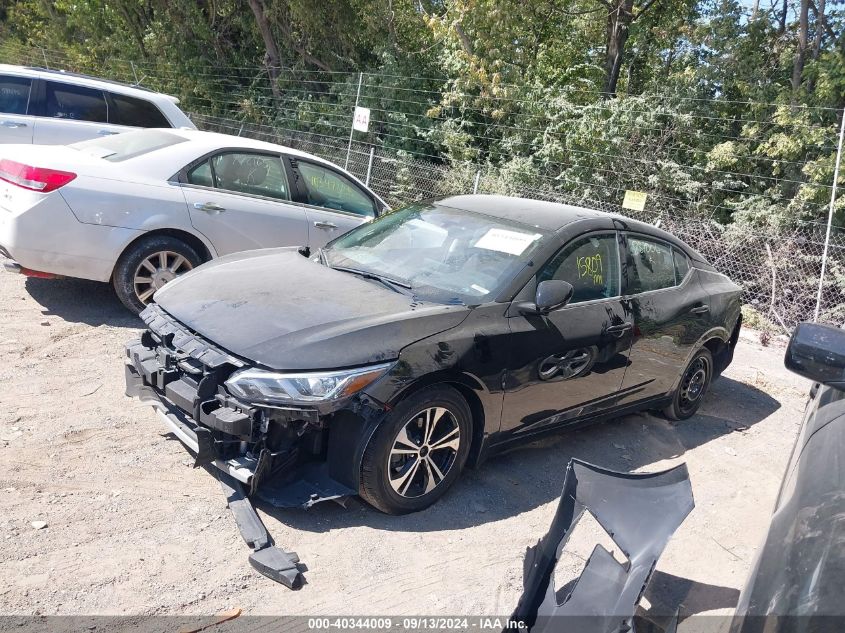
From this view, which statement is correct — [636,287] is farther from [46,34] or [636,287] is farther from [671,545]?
[46,34]

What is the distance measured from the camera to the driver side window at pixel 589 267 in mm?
4648

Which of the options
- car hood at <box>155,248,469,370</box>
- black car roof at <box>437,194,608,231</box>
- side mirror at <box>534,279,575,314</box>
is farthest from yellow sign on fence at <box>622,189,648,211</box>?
car hood at <box>155,248,469,370</box>

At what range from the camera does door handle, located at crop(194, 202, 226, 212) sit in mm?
6406

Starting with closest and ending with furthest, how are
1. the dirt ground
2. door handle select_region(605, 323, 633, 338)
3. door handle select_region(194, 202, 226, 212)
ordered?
the dirt ground
door handle select_region(605, 323, 633, 338)
door handle select_region(194, 202, 226, 212)

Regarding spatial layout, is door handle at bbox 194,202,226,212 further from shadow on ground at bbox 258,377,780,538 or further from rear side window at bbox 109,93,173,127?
rear side window at bbox 109,93,173,127

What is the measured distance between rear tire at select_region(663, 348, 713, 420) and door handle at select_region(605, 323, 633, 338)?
3.54ft

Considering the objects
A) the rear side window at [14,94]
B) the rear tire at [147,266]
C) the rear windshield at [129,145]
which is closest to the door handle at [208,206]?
the rear tire at [147,266]

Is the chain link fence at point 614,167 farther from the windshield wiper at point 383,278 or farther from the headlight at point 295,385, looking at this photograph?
the headlight at point 295,385

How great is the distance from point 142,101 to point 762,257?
8.20 meters

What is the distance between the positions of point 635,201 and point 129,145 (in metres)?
6.29

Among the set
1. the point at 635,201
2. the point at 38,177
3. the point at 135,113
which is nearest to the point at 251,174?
the point at 38,177

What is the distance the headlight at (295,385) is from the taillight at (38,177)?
3217 millimetres

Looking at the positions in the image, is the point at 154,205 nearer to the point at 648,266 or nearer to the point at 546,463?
the point at 546,463

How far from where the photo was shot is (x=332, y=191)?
7289 millimetres
